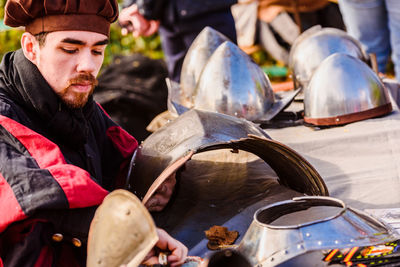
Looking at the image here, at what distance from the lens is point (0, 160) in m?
1.15

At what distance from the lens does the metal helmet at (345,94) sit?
82.0 inches

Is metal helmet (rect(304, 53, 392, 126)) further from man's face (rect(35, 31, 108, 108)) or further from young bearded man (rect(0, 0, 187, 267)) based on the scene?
man's face (rect(35, 31, 108, 108))

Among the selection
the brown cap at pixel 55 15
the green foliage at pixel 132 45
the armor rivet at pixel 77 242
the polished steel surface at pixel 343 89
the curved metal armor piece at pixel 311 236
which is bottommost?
the green foliage at pixel 132 45

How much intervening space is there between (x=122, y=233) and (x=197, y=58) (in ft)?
5.68

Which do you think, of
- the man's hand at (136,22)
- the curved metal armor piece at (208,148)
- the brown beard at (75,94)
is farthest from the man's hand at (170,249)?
the man's hand at (136,22)

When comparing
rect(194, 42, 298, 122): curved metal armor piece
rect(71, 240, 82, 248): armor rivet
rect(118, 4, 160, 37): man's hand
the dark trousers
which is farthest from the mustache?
the dark trousers

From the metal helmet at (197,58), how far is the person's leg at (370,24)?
3.40 ft

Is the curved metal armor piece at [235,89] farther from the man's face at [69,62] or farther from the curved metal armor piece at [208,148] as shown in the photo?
the man's face at [69,62]

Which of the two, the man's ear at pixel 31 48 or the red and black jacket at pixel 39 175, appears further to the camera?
the man's ear at pixel 31 48

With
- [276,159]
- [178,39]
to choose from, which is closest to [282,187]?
[276,159]

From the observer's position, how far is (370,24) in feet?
10.7

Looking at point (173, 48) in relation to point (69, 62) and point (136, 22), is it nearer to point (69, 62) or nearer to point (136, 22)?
point (136, 22)

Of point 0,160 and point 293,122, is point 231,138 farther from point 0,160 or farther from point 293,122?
point 293,122

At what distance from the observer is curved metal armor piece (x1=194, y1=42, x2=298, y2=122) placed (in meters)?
2.21
